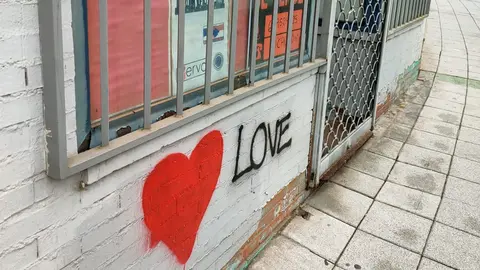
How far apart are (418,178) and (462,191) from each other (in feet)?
1.31

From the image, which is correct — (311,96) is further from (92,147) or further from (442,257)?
(92,147)

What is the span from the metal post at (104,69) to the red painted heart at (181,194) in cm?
39

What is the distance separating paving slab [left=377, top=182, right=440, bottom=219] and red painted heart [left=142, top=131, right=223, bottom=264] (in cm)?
210

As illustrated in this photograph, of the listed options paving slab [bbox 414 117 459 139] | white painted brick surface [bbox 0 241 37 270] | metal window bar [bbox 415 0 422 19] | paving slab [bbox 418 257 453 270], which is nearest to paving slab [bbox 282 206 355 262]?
paving slab [bbox 418 257 453 270]

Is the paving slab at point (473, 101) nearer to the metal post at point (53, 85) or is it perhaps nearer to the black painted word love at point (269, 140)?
the black painted word love at point (269, 140)

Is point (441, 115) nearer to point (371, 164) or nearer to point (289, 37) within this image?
point (371, 164)

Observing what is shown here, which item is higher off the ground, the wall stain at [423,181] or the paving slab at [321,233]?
the wall stain at [423,181]

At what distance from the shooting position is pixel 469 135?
5.75m

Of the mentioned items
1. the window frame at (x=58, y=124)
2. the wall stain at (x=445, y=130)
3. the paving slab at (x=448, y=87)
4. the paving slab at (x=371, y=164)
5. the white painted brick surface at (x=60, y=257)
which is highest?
the window frame at (x=58, y=124)

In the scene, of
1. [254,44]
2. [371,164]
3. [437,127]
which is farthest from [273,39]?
[437,127]

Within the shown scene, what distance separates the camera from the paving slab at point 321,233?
136 inches

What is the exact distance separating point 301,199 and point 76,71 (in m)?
2.61

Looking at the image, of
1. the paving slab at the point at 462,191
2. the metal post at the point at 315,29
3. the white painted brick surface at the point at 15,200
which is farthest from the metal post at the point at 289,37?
the paving slab at the point at 462,191

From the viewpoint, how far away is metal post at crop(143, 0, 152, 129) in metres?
1.91
